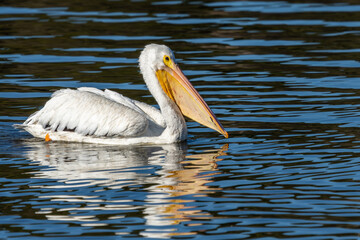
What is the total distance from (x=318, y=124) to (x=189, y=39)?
5875mm

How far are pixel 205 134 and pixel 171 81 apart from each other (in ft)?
2.34

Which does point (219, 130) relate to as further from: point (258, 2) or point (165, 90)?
point (258, 2)

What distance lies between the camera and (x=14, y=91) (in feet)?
36.1

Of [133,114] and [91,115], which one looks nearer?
[133,114]

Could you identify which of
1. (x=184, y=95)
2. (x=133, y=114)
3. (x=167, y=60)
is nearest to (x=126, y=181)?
(x=133, y=114)

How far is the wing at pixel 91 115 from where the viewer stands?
27.8ft

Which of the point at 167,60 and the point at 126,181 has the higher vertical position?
the point at 167,60

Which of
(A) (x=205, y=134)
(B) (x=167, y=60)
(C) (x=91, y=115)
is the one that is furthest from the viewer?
(A) (x=205, y=134)

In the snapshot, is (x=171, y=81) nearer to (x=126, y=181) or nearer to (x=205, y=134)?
(x=205, y=134)

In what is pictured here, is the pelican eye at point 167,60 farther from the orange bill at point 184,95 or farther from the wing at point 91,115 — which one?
the wing at point 91,115

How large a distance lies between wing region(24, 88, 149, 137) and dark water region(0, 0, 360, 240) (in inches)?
8.4

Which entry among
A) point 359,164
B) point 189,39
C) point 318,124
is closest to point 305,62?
Result: point 189,39

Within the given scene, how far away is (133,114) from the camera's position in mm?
8422

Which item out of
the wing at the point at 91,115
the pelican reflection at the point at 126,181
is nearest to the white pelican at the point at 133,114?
the wing at the point at 91,115
